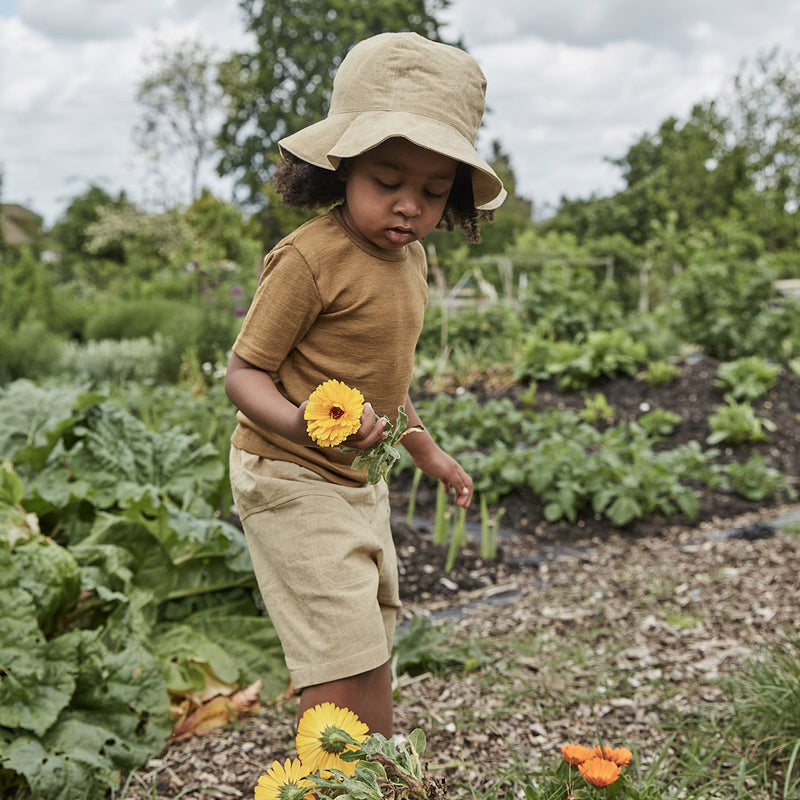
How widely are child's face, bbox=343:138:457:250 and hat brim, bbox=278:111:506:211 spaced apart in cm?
4

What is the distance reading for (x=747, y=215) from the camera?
19.8m

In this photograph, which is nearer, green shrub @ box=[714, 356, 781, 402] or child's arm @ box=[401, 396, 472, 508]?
child's arm @ box=[401, 396, 472, 508]

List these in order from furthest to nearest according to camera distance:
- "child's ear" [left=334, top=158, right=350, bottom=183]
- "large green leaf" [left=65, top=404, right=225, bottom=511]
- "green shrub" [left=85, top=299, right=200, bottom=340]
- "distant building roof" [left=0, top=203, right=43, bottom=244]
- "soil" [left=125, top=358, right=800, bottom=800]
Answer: "distant building roof" [left=0, top=203, right=43, bottom=244], "green shrub" [left=85, top=299, right=200, bottom=340], "large green leaf" [left=65, top=404, right=225, bottom=511], "soil" [left=125, top=358, right=800, bottom=800], "child's ear" [left=334, top=158, right=350, bottom=183]

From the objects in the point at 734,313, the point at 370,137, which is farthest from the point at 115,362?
the point at 370,137

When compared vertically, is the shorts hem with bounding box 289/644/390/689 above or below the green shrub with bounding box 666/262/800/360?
below

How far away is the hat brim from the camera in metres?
1.47

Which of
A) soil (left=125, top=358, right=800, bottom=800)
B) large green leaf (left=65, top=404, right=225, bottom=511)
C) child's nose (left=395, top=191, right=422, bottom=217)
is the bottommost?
soil (left=125, top=358, right=800, bottom=800)

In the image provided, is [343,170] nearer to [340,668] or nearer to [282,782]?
[340,668]

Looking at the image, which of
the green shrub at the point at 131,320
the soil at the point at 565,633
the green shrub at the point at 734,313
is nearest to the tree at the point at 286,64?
the green shrub at the point at 131,320

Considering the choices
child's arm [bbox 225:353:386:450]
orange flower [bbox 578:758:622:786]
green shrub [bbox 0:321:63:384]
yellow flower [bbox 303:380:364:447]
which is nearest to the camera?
yellow flower [bbox 303:380:364:447]

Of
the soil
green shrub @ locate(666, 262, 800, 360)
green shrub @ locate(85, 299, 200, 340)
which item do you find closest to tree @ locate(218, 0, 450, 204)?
green shrub @ locate(85, 299, 200, 340)

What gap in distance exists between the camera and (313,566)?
1610mm

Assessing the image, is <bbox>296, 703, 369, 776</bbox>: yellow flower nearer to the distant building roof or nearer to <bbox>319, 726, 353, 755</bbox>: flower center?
<bbox>319, 726, 353, 755</bbox>: flower center

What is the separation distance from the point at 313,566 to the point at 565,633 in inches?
61.7
